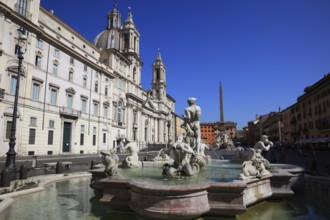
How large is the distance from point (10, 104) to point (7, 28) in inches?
276

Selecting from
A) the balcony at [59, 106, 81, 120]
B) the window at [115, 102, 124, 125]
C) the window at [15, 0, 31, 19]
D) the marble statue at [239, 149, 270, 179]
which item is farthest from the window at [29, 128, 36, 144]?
the marble statue at [239, 149, 270, 179]

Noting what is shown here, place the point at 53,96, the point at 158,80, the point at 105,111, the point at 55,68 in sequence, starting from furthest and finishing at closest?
the point at 158,80 < the point at 105,111 < the point at 55,68 < the point at 53,96

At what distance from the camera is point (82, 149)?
3397 cm

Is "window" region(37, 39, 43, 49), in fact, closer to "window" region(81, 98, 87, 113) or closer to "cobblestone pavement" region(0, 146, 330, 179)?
"window" region(81, 98, 87, 113)

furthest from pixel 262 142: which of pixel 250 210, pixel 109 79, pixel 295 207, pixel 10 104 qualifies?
pixel 109 79

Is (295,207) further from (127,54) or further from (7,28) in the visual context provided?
(127,54)

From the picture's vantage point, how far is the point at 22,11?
2444 centimetres

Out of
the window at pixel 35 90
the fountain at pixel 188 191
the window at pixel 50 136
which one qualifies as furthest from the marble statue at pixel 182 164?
the window at pixel 50 136

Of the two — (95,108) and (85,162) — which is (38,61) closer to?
(95,108)

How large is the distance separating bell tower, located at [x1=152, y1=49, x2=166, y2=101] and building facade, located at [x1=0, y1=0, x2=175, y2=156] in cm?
2834

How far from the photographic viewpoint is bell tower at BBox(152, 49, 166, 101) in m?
82.9

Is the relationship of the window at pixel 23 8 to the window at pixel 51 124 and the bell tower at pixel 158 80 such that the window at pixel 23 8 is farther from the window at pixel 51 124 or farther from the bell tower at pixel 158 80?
the bell tower at pixel 158 80

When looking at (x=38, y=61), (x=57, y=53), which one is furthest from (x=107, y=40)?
(x=38, y=61)

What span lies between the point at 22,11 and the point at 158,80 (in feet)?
200
